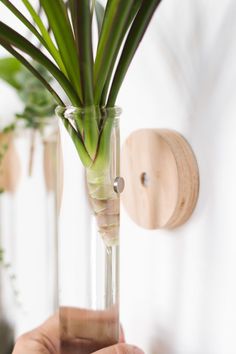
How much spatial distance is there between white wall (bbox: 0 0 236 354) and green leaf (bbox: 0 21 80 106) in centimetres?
6

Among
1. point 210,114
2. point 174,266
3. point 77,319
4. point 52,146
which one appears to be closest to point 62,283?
point 77,319

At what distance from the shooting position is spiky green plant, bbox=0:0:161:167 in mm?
501

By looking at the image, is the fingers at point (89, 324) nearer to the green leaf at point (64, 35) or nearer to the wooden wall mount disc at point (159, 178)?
the wooden wall mount disc at point (159, 178)

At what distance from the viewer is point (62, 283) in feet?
1.96

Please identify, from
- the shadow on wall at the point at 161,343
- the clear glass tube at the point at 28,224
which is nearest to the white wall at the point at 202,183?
the shadow on wall at the point at 161,343

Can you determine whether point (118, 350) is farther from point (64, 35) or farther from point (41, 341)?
point (64, 35)

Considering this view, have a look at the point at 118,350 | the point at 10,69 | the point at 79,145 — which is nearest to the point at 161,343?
the point at 118,350

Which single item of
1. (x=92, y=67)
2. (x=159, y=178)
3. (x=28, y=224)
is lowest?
(x=28, y=224)

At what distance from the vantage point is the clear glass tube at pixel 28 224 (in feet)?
3.44

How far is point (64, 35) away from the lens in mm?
524

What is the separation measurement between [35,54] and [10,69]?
50 cm

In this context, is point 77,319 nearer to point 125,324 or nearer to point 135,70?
point 125,324

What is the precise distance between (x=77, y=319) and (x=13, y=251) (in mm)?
569

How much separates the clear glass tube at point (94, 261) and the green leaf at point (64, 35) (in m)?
0.04
